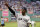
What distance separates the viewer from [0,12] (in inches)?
368

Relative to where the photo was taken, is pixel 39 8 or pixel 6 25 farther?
pixel 39 8

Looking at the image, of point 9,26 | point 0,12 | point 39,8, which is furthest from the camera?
point 39,8

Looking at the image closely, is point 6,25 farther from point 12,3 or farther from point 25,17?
point 25,17

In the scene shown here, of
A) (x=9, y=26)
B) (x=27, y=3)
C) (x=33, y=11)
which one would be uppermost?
(x=27, y=3)

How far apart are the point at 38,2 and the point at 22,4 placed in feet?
4.31

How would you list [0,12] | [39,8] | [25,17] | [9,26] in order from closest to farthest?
[25,17]
[9,26]
[0,12]
[39,8]

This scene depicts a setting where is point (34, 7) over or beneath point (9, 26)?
over

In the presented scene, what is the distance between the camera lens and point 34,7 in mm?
10047

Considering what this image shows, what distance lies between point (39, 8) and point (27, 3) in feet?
3.44

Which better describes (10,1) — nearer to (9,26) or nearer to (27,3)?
(27,3)

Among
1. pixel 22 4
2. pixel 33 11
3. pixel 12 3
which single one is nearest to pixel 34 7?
pixel 33 11

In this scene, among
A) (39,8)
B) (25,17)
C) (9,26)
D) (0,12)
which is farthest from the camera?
(39,8)

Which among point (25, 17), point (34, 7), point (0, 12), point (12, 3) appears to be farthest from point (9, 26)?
point (25, 17)

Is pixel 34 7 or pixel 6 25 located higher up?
pixel 34 7
